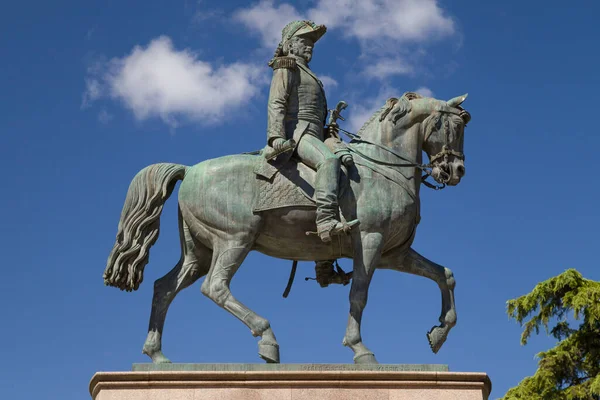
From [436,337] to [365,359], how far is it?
1.19 m

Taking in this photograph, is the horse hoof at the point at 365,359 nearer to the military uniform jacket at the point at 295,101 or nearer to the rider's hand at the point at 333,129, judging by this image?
the military uniform jacket at the point at 295,101

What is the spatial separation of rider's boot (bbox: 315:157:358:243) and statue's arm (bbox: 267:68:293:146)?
0.75 metres

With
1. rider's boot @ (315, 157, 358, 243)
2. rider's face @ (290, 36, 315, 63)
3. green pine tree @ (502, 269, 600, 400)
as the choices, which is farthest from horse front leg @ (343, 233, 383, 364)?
green pine tree @ (502, 269, 600, 400)

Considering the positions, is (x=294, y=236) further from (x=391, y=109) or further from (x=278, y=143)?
(x=391, y=109)

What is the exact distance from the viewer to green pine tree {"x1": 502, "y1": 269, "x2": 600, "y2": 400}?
18984 millimetres

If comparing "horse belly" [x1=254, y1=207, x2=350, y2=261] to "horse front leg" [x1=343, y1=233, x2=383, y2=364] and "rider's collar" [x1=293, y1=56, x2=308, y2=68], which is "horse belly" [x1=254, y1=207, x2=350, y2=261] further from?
"rider's collar" [x1=293, y1=56, x2=308, y2=68]

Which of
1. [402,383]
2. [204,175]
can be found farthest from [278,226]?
[402,383]

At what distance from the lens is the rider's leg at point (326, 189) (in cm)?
997

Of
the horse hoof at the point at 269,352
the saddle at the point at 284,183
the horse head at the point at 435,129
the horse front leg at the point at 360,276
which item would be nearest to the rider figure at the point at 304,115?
the saddle at the point at 284,183

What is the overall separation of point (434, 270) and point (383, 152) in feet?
5.16

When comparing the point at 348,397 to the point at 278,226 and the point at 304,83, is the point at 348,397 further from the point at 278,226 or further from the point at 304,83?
the point at 304,83

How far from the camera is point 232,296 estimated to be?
10188 mm

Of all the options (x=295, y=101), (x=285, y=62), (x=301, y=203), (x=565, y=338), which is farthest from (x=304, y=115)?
(x=565, y=338)

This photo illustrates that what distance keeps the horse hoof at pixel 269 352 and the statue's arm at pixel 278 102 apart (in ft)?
7.90
